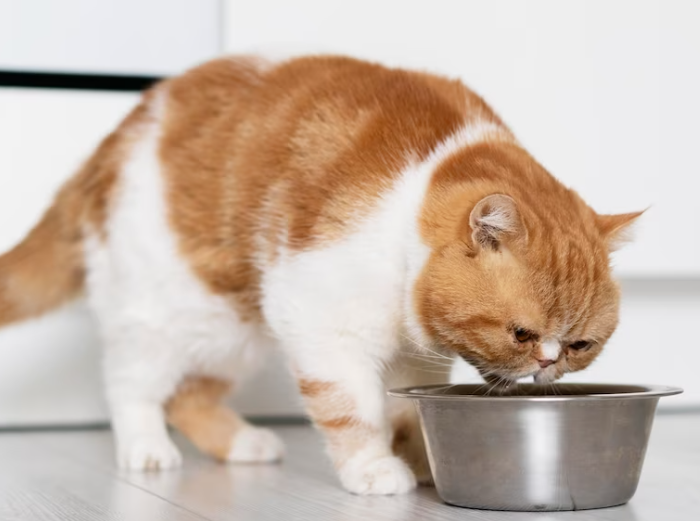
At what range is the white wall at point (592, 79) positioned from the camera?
2783mm

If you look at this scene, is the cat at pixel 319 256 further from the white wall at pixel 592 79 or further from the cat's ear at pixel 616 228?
the white wall at pixel 592 79

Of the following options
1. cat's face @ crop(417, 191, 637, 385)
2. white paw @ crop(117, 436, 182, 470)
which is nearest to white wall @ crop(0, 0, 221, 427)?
white paw @ crop(117, 436, 182, 470)

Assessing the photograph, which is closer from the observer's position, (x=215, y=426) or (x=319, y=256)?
(x=319, y=256)

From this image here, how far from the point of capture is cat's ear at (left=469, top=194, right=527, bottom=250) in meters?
1.57

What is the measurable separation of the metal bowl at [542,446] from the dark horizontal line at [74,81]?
1504 mm

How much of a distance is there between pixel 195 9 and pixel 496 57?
2.74 feet

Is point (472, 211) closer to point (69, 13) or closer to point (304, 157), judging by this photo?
point (304, 157)

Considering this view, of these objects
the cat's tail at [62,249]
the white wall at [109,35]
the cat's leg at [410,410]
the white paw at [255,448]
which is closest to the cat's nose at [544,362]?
the cat's leg at [410,410]

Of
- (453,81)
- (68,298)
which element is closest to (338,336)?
(453,81)

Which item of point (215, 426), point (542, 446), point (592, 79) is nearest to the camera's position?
point (542, 446)

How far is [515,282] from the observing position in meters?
1.60

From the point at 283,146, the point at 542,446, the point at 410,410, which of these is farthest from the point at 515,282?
the point at 283,146

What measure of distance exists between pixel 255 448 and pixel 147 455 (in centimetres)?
23

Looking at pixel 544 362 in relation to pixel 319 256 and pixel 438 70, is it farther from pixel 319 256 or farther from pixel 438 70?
pixel 438 70
